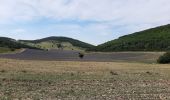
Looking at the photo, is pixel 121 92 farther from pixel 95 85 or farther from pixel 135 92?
pixel 95 85

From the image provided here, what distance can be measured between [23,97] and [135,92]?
708 centimetres

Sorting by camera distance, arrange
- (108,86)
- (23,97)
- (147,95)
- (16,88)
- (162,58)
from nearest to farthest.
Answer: (23,97) → (147,95) → (16,88) → (108,86) → (162,58)

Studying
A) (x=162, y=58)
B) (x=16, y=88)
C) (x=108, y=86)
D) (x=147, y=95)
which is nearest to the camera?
(x=147, y=95)

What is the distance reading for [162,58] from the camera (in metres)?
78.9

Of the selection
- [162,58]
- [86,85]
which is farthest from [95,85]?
[162,58]

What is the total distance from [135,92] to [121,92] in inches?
33.6

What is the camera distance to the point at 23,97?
2455cm

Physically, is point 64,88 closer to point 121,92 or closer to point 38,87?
point 38,87

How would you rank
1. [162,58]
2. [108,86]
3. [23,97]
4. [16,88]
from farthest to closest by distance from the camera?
[162,58]
[108,86]
[16,88]
[23,97]

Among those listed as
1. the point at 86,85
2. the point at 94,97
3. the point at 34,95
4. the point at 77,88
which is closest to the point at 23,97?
the point at 34,95

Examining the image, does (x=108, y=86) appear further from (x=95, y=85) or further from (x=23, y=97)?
(x=23, y=97)

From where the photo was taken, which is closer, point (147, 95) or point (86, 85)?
point (147, 95)

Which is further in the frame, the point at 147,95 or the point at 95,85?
the point at 95,85

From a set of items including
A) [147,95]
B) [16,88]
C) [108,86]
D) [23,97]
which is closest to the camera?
[23,97]
